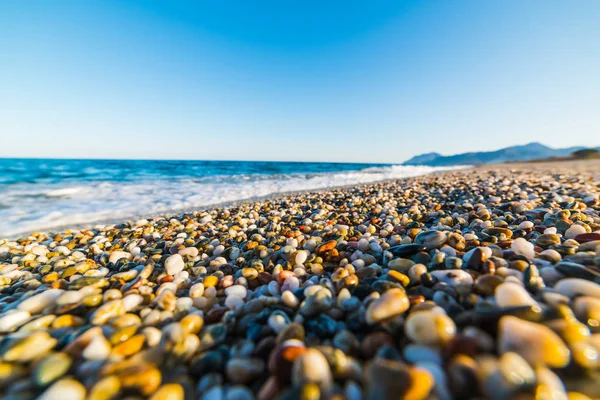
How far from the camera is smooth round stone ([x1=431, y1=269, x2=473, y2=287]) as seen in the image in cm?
112

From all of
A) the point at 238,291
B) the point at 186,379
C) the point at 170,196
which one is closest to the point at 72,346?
the point at 186,379

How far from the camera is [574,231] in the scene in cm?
162

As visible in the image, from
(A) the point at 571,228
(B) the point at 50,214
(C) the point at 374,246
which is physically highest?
(A) the point at 571,228

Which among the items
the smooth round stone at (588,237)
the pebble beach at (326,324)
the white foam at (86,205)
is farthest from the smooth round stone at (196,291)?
the white foam at (86,205)

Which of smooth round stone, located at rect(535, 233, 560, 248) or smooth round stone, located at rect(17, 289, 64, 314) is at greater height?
smooth round stone, located at rect(535, 233, 560, 248)

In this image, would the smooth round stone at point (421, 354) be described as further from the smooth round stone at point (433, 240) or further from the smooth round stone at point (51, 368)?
the smooth round stone at point (51, 368)

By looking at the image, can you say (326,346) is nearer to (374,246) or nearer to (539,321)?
(539,321)

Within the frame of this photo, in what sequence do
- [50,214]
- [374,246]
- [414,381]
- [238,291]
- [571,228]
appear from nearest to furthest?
[414,381]
[238,291]
[571,228]
[374,246]
[50,214]

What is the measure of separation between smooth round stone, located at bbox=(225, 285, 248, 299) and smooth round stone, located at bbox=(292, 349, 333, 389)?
633 millimetres

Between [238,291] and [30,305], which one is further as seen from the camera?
[238,291]

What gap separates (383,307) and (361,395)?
0.35 metres

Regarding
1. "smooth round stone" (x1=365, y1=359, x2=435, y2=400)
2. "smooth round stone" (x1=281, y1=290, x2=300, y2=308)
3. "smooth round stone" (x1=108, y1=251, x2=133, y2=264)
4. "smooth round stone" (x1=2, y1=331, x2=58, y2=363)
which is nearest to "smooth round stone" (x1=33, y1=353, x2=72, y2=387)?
"smooth round stone" (x1=2, y1=331, x2=58, y2=363)

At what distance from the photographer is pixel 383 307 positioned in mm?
970

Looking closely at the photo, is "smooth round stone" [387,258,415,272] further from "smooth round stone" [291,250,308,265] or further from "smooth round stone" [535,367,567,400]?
"smooth round stone" [535,367,567,400]
